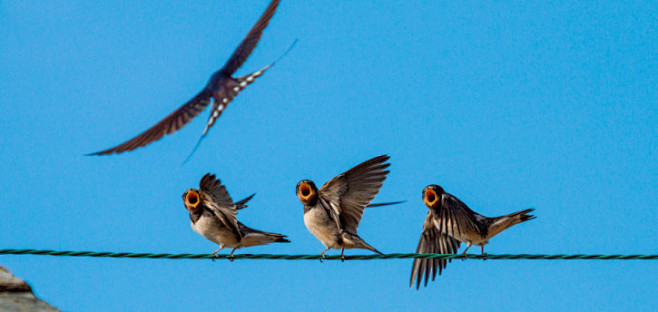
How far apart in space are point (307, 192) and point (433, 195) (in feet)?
3.91

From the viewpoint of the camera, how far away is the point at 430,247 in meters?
9.17

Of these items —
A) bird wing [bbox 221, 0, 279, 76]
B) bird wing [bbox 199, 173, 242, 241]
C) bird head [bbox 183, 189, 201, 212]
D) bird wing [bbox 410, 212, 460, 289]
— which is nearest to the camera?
bird wing [bbox 199, 173, 242, 241]

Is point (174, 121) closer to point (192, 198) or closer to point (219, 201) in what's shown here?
point (192, 198)

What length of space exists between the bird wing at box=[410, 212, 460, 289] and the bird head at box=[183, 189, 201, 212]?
8.56ft

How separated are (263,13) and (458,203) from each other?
390cm

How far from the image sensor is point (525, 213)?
7879mm

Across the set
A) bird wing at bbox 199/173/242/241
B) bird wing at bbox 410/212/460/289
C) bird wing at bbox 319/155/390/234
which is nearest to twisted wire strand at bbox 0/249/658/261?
bird wing at bbox 199/173/242/241

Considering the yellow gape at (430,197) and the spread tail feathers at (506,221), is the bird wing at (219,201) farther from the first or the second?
the spread tail feathers at (506,221)

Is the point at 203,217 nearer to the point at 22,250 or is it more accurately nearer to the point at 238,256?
the point at 238,256

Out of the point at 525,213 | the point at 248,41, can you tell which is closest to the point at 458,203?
the point at 525,213

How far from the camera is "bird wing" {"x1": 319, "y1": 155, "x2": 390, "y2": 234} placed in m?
7.96

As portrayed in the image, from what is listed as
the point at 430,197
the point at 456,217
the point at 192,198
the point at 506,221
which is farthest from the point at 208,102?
the point at 506,221

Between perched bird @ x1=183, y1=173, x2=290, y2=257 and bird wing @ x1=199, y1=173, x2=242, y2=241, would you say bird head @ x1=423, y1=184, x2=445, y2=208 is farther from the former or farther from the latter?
bird wing @ x1=199, y1=173, x2=242, y2=241

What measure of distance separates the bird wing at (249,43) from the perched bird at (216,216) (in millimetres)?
2205
